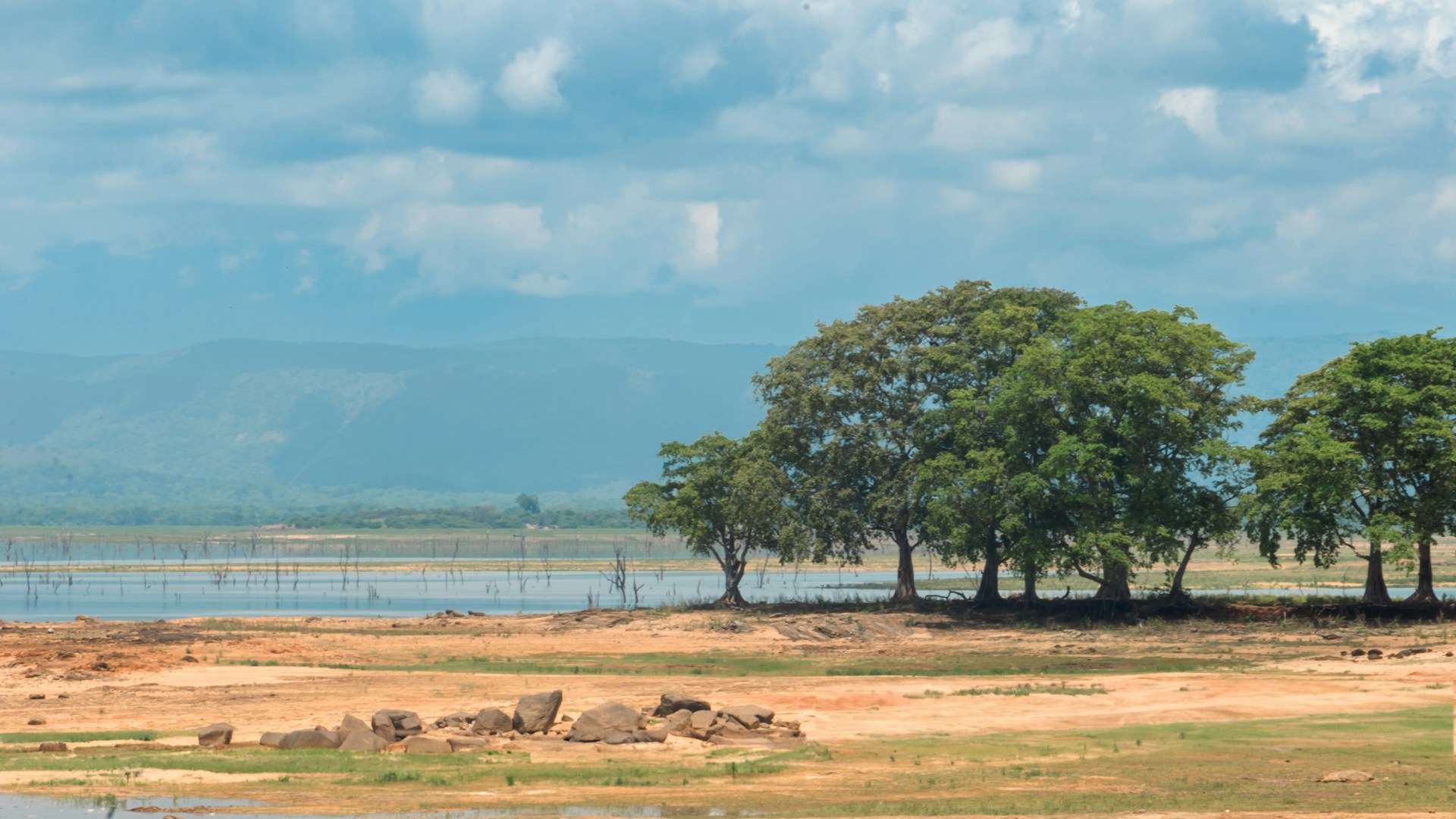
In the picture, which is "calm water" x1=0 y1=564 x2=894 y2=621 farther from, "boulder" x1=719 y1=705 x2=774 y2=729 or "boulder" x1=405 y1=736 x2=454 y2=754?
"boulder" x1=405 y1=736 x2=454 y2=754

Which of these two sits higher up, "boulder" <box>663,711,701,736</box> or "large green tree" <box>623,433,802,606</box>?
"large green tree" <box>623,433,802,606</box>

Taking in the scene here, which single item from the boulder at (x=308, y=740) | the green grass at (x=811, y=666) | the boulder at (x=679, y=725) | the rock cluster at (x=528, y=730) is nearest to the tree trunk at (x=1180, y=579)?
the green grass at (x=811, y=666)

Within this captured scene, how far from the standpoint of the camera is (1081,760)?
95.8 ft

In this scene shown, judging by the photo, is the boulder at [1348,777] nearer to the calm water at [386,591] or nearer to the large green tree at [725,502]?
the large green tree at [725,502]

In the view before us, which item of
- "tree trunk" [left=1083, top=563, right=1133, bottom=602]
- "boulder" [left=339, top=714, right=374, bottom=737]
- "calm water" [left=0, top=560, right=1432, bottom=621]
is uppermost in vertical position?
"tree trunk" [left=1083, top=563, right=1133, bottom=602]

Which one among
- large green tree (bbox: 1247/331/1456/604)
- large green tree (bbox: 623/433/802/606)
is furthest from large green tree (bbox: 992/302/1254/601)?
large green tree (bbox: 623/433/802/606)

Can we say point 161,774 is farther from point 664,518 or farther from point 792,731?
point 664,518

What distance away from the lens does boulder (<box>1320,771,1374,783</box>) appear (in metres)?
25.8

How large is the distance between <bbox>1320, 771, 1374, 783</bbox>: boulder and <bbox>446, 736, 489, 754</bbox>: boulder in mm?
15750

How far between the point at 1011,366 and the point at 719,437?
16401mm

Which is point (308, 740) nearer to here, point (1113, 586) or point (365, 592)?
point (1113, 586)

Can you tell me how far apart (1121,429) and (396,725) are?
35.5 m

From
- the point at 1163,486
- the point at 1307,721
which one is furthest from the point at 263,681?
the point at 1163,486

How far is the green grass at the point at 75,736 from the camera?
3240cm
